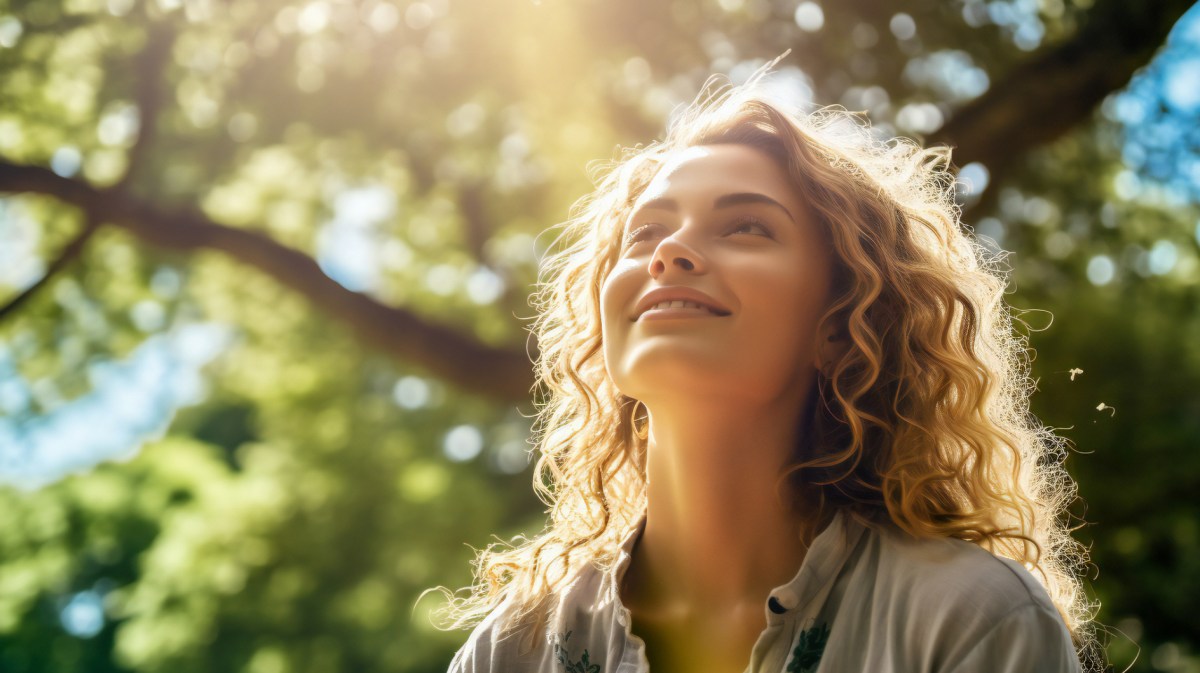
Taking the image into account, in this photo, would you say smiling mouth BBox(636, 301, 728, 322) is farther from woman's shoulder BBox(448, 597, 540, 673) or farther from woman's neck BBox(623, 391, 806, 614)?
woman's shoulder BBox(448, 597, 540, 673)

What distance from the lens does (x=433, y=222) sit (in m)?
8.01

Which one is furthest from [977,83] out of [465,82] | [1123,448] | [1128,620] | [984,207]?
[1128,620]

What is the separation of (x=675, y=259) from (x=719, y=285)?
0.09 meters

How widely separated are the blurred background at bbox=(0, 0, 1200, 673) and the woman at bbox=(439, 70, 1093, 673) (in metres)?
3.97

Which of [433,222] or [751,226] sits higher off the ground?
[433,222]

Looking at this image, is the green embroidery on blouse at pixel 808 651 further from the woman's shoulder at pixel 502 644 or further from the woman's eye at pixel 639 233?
the woman's eye at pixel 639 233

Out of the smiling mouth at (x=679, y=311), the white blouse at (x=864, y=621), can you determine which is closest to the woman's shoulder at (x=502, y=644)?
the white blouse at (x=864, y=621)

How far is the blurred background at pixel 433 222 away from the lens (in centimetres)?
649

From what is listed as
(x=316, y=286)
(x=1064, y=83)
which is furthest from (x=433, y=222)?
(x=1064, y=83)

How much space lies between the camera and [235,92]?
6.99m

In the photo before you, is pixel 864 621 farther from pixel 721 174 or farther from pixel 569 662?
pixel 721 174

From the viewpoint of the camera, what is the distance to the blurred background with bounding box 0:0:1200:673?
6.49 meters

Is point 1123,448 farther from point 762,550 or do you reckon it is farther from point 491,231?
point 762,550

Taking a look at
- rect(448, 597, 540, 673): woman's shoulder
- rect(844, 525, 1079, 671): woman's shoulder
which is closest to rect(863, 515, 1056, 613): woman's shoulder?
rect(844, 525, 1079, 671): woman's shoulder
